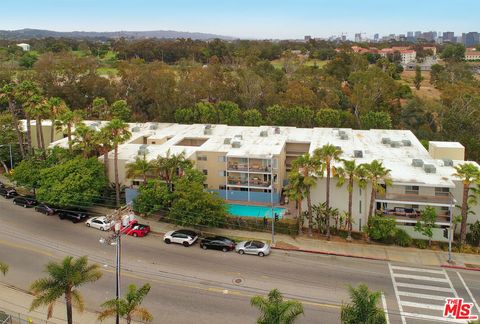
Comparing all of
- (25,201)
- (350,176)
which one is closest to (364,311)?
(350,176)

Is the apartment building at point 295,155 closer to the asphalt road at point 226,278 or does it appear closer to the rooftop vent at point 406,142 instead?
the rooftop vent at point 406,142

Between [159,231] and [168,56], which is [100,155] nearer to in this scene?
[159,231]

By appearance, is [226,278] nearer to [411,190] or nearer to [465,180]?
[411,190]

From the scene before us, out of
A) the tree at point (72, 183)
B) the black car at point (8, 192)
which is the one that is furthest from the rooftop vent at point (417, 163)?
the black car at point (8, 192)

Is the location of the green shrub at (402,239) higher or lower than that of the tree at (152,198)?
lower

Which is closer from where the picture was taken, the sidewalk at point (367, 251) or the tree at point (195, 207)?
the sidewalk at point (367, 251)

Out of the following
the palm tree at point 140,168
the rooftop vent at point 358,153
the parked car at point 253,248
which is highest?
the rooftop vent at point 358,153
